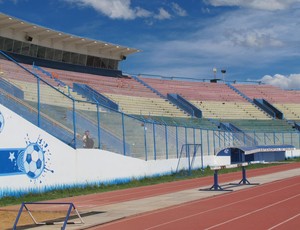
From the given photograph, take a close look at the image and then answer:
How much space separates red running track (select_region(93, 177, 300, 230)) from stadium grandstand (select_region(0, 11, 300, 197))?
7954 millimetres

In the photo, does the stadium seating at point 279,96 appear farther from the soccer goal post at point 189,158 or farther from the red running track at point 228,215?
the red running track at point 228,215

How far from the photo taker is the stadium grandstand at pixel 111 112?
73.5 feet

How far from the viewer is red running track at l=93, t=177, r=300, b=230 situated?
11.3m

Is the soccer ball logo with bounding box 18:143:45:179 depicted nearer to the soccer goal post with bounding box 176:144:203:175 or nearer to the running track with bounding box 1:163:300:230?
the running track with bounding box 1:163:300:230

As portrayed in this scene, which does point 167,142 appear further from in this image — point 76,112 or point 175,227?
point 175,227

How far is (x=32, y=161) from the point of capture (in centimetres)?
2080

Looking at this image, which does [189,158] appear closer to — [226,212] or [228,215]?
[226,212]

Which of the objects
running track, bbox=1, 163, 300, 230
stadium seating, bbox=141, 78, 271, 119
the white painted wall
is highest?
stadium seating, bbox=141, 78, 271, 119

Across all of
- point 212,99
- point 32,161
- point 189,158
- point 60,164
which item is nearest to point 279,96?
point 212,99

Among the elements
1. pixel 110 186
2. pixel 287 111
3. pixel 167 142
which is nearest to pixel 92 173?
pixel 110 186

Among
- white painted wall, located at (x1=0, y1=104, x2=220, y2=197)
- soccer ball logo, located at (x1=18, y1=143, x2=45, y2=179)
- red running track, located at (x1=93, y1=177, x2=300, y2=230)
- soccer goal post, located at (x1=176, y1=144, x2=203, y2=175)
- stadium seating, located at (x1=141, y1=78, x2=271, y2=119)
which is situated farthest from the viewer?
stadium seating, located at (x1=141, y1=78, x2=271, y2=119)

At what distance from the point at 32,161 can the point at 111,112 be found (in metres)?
9.23

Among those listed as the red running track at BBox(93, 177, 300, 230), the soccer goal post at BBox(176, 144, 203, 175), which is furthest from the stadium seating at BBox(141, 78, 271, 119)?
the red running track at BBox(93, 177, 300, 230)

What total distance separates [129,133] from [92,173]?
5.90m
